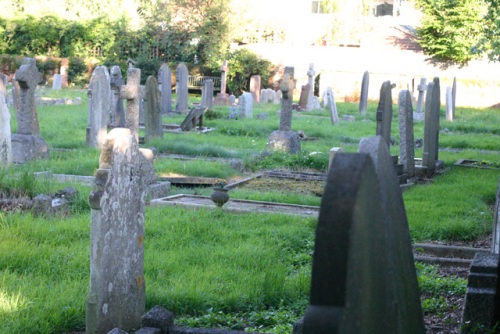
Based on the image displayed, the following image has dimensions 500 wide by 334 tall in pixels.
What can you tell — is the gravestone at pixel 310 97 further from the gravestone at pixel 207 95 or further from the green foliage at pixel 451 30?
the green foliage at pixel 451 30

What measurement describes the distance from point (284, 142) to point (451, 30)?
28513 mm

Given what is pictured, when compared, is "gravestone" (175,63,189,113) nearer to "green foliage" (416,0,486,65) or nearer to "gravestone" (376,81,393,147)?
"gravestone" (376,81,393,147)

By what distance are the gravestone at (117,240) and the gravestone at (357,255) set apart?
2308mm

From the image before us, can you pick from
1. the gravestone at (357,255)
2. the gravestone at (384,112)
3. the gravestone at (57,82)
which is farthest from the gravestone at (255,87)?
the gravestone at (357,255)

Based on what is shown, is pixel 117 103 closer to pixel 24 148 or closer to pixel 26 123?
pixel 26 123

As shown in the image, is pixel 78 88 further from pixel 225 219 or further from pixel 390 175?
pixel 390 175

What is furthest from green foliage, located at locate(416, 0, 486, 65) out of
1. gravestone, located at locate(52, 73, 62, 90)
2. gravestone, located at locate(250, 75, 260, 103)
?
gravestone, located at locate(52, 73, 62, 90)

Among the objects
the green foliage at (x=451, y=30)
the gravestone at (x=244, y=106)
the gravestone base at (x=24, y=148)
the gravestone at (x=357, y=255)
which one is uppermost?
the green foliage at (x=451, y=30)

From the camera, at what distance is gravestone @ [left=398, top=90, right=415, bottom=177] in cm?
1334

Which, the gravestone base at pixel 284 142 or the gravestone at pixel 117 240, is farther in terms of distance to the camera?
the gravestone base at pixel 284 142

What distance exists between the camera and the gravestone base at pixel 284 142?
1645 cm

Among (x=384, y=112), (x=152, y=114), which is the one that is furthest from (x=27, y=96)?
(x=384, y=112)

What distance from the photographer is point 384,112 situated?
13070mm

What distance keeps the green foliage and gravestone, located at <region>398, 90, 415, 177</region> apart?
2914 centimetres
